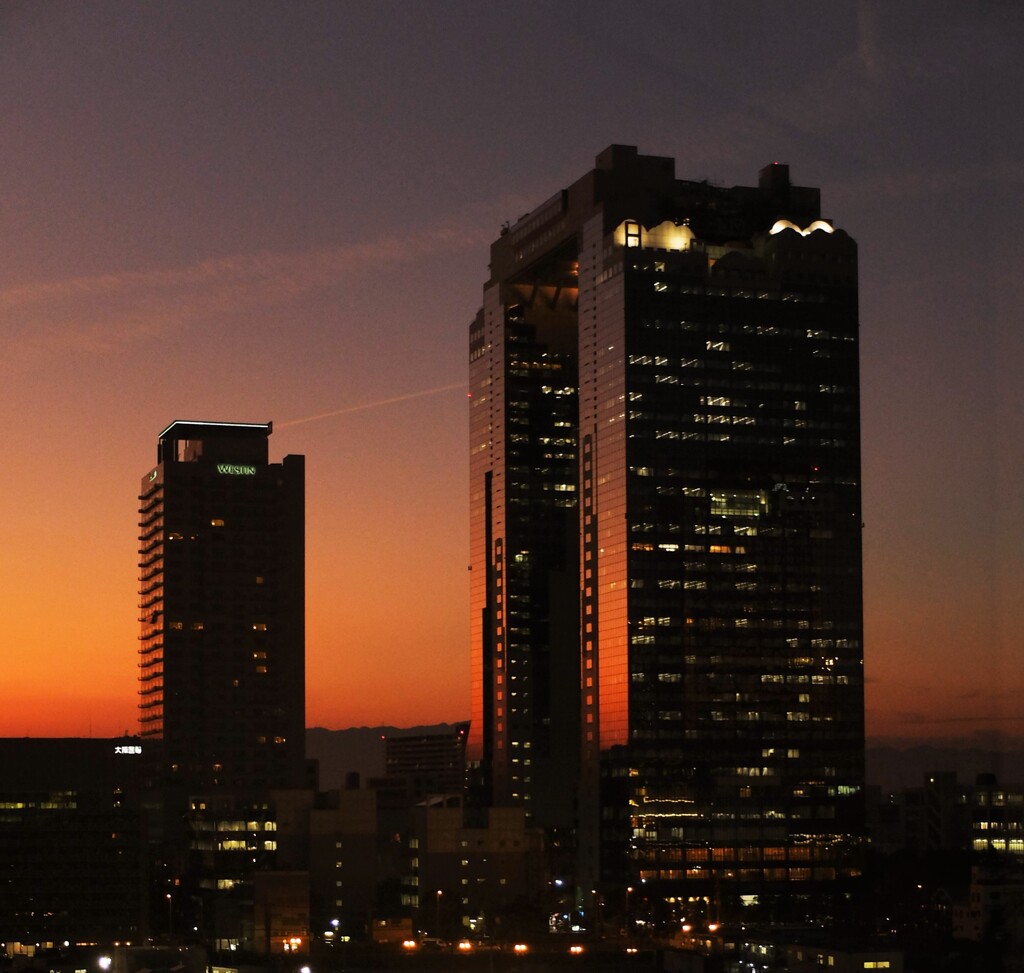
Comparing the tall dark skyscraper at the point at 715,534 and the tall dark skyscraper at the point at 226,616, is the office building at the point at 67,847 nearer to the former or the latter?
the tall dark skyscraper at the point at 715,534

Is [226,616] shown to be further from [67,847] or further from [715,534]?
[715,534]

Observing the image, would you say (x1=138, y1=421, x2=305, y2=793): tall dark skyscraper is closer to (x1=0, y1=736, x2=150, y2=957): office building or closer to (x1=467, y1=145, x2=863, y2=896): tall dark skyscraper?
(x1=0, y1=736, x2=150, y2=957): office building

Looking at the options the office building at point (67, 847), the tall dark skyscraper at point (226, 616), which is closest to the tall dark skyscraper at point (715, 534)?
the office building at point (67, 847)

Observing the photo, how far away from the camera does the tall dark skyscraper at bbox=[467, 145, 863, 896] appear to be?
10331 centimetres

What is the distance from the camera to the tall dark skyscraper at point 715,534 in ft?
339

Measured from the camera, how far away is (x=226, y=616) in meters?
152

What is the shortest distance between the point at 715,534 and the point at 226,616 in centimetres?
5685

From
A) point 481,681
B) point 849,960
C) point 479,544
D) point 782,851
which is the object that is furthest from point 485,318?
point 849,960

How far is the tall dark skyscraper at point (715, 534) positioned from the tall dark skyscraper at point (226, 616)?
4829cm

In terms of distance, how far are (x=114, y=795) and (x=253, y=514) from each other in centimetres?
3942

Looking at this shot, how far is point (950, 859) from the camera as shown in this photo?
10500cm

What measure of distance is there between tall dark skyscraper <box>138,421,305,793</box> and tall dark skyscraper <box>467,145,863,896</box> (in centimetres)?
4829

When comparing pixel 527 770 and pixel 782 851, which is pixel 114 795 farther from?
pixel 782 851

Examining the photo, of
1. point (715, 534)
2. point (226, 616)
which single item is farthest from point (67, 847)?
point (226, 616)
